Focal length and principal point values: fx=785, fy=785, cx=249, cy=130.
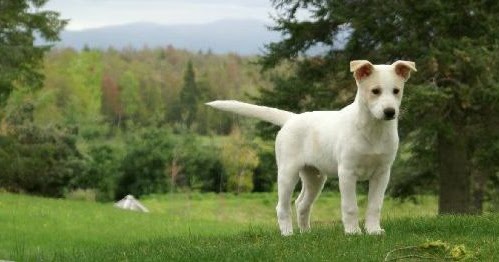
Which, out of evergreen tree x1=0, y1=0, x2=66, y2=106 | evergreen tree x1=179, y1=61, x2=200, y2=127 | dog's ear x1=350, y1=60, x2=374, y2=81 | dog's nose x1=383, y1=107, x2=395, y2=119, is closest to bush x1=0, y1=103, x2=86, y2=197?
evergreen tree x1=0, y1=0, x2=66, y2=106

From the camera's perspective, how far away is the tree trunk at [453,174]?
18859 mm

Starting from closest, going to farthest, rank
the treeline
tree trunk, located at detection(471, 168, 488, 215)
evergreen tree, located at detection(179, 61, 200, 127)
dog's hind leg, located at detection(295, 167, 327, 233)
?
dog's hind leg, located at detection(295, 167, 327, 233) → tree trunk, located at detection(471, 168, 488, 215) → the treeline → evergreen tree, located at detection(179, 61, 200, 127)

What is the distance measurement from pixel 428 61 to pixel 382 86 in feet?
34.2

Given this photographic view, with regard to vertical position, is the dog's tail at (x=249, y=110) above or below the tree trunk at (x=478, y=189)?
above

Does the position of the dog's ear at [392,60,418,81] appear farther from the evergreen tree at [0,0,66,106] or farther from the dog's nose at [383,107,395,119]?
the evergreen tree at [0,0,66,106]

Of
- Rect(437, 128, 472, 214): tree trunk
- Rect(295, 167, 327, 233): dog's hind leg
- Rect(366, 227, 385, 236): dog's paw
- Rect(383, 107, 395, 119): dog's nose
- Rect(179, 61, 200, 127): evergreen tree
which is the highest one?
Rect(383, 107, 395, 119): dog's nose

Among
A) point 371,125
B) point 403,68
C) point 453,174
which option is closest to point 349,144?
point 371,125

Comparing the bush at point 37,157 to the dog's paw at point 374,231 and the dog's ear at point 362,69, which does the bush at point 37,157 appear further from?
the dog's ear at point 362,69

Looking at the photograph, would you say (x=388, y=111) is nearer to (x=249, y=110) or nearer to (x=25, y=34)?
(x=249, y=110)

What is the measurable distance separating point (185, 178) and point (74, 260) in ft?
162

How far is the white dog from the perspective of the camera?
777 centimetres

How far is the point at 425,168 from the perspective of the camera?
22.9 meters

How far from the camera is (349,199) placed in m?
8.27

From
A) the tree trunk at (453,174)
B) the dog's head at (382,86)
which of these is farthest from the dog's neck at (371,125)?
the tree trunk at (453,174)
